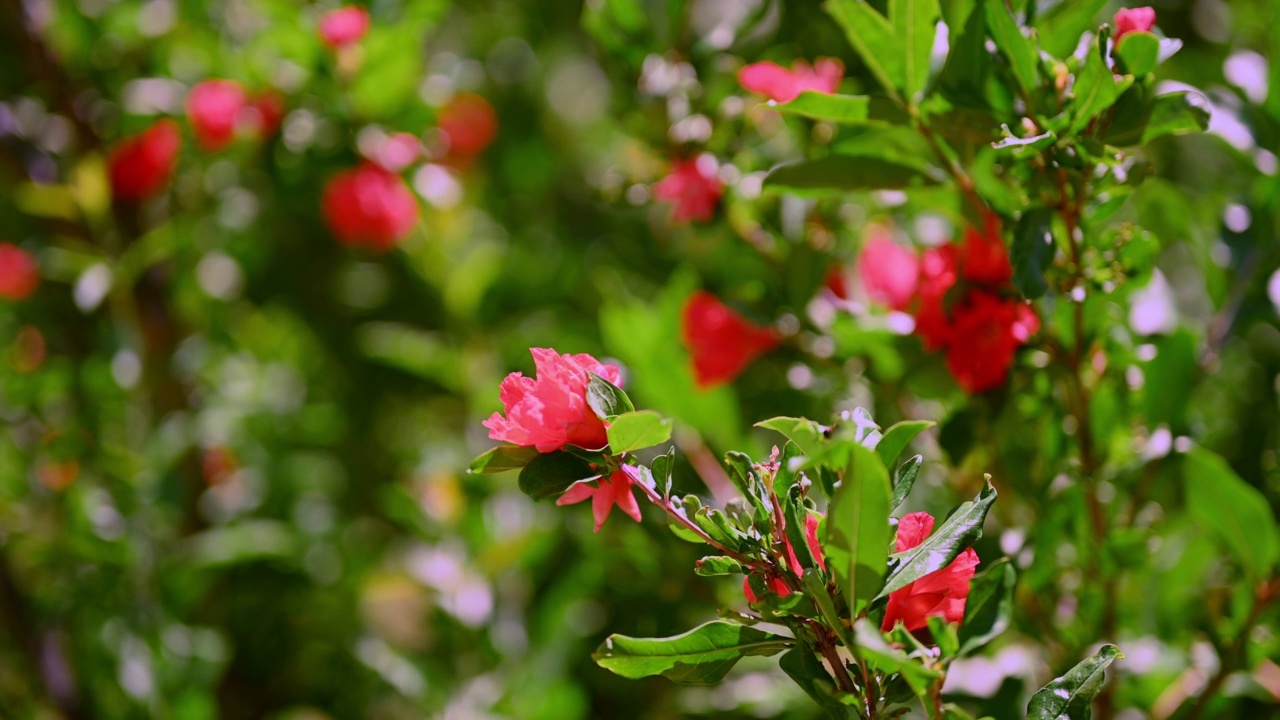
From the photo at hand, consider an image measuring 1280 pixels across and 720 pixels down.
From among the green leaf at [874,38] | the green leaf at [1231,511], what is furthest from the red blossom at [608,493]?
the green leaf at [1231,511]

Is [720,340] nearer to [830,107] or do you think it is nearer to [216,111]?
[830,107]

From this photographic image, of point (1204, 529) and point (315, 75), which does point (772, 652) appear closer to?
point (1204, 529)

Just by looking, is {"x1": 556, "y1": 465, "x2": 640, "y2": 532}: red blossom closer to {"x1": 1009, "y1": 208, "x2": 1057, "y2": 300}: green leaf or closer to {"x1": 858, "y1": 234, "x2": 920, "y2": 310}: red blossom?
{"x1": 1009, "y1": 208, "x2": 1057, "y2": 300}: green leaf

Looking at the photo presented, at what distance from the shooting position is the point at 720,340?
0.76m

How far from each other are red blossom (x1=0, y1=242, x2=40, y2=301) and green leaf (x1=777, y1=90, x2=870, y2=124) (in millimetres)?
1051

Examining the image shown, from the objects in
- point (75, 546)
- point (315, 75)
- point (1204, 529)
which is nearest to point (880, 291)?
point (1204, 529)

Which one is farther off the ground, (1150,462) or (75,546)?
(1150,462)

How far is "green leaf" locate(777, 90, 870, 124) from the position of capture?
1.67ft

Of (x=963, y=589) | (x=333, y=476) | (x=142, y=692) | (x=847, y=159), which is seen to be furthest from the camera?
(x=333, y=476)

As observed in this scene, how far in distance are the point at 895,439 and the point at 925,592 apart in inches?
2.9

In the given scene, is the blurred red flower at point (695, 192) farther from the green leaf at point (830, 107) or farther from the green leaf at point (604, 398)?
the green leaf at point (604, 398)

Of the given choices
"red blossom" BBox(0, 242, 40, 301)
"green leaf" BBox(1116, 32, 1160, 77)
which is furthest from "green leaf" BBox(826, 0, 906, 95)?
"red blossom" BBox(0, 242, 40, 301)

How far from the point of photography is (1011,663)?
0.74 m

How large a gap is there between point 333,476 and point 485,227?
43 centimetres
